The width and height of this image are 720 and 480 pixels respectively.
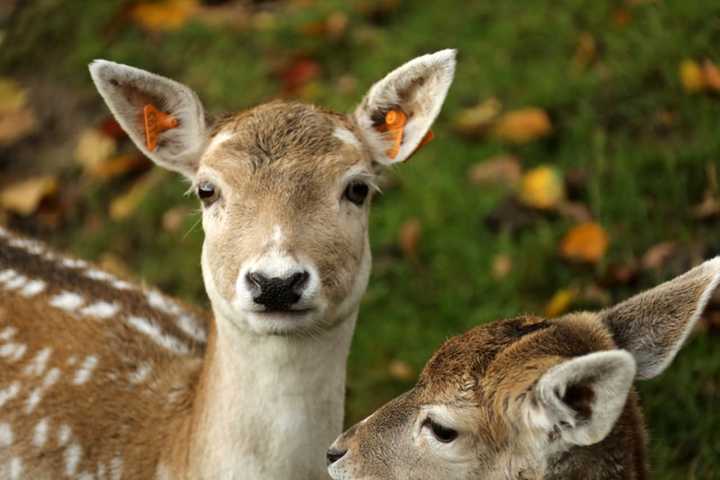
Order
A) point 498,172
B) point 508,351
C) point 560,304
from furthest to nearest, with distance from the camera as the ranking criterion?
1. point 498,172
2. point 560,304
3. point 508,351

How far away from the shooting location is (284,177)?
385cm

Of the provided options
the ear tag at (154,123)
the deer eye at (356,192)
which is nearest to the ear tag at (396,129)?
the deer eye at (356,192)

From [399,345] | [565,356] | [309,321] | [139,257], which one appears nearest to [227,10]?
[139,257]

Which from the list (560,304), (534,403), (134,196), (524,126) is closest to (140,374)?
(534,403)

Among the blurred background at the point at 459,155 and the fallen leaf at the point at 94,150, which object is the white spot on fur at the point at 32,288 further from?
the fallen leaf at the point at 94,150

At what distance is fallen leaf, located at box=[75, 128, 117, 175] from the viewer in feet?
22.0

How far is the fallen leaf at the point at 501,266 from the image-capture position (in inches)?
222

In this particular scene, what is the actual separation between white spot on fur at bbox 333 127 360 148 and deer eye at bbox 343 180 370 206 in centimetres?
15

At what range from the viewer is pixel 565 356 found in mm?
3312

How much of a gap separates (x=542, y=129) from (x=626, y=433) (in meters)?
2.96

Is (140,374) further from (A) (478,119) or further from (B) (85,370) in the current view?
(A) (478,119)

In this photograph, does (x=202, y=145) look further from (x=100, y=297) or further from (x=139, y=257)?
(x=139, y=257)

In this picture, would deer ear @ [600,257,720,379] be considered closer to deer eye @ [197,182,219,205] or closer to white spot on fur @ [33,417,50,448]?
deer eye @ [197,182,219,205]

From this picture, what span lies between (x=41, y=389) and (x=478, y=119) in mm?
2857
